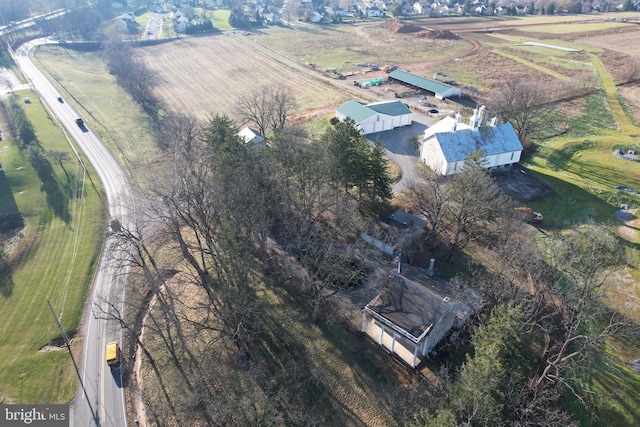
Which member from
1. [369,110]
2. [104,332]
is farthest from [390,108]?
[104,332]

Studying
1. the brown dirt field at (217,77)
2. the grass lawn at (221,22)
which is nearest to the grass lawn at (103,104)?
the brown dirt field at (217,77)

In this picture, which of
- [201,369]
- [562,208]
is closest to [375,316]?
[201,369]

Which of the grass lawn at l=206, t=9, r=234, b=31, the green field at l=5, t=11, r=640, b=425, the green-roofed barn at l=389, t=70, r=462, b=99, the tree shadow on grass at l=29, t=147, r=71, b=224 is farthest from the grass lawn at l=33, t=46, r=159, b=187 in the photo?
the green-roofed barn at l=389, t=70, r=462, b=99

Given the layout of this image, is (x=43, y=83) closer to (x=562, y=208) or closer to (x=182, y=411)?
(x=182, y=411)

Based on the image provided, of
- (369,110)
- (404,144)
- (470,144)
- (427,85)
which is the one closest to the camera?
(470,144)

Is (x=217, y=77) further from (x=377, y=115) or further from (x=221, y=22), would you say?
(x=221, y=22)

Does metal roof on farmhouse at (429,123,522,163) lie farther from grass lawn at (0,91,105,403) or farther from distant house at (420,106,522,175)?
grass lawn at (0,91,105,403)

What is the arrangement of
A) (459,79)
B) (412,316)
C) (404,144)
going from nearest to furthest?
1. (412,316)
2. (404,144)
3. (459,79)
